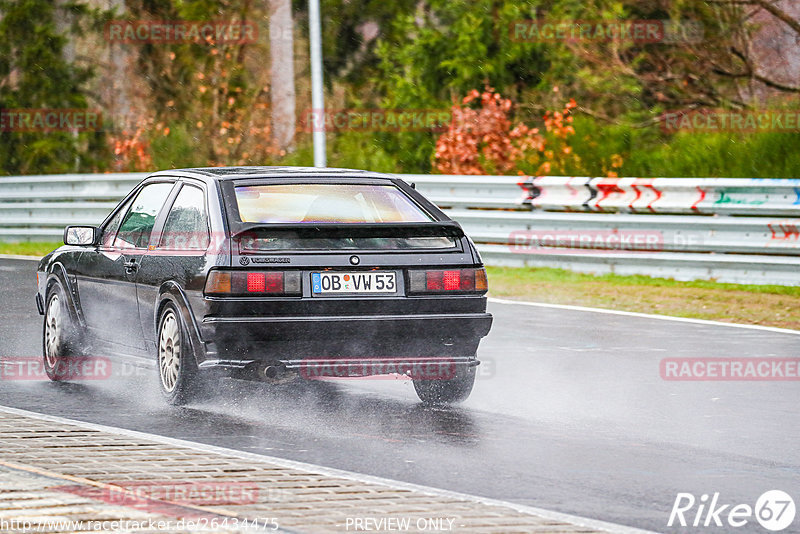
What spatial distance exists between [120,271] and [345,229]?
179 centimetres

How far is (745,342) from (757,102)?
11386 millimetres

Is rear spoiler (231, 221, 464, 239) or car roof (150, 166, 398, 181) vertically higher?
car roof (150, 166, 398, 181)

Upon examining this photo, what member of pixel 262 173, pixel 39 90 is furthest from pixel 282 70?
pixel 262 173

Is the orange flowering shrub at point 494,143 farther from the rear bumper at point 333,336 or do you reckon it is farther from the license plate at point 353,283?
the license plate at point 353,283

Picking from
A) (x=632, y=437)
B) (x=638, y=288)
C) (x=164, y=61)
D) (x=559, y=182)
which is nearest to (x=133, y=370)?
(x=632, y=437)

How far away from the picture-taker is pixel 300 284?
8.79 metres

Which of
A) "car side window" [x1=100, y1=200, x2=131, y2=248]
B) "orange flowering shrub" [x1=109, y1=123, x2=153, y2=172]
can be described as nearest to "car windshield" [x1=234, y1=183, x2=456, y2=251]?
"car side window" [x1=100, y1=200, x2=131, y2=248]

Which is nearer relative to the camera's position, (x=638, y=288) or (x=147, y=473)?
(x=147, y=473)

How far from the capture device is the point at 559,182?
730 inches

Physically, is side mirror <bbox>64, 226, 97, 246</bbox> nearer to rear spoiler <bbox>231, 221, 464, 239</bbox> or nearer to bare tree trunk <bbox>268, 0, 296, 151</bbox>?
rear spoiler <bbox>231, 221, 464, 239</bbox>

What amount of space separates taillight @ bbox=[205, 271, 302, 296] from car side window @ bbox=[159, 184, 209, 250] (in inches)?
13.5

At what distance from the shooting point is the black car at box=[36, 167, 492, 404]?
8.77 meters

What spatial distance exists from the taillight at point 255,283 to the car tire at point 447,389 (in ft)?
4.32

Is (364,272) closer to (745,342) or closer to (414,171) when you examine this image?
(745,342)
